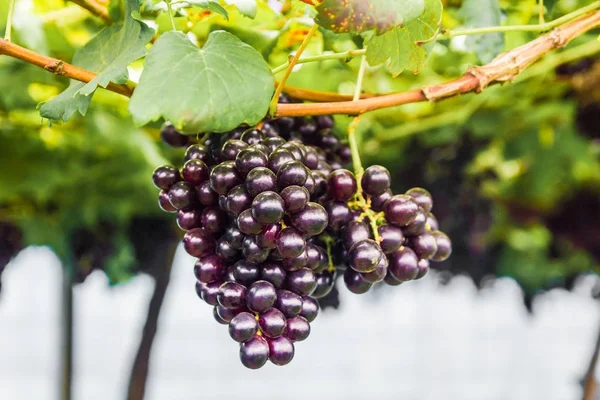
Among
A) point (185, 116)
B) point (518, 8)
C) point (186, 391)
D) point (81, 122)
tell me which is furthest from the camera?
point (186, 391)

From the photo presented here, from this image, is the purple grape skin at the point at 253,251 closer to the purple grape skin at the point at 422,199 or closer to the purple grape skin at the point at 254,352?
the purple grape skin at the point at 254,352

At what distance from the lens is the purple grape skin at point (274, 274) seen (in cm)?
42

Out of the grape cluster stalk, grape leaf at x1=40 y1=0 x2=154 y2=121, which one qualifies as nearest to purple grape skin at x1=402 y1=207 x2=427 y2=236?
the grape cluster stalk

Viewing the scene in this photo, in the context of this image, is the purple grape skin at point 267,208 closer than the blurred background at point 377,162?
Yes

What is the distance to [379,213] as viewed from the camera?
0.47 m

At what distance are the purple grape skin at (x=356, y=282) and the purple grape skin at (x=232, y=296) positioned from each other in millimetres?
99

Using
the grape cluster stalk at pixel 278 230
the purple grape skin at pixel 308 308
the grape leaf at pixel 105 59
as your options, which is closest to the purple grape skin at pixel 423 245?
the grape cluster stalk at pixel 278 230

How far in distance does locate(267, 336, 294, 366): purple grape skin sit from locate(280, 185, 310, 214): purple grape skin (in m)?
0.09

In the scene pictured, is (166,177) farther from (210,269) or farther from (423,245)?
(423,245)

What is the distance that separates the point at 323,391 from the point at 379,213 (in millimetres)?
4848

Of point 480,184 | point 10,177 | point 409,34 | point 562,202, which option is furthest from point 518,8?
point 10,177

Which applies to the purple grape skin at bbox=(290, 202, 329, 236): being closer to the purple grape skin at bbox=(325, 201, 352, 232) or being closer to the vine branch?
the purple grape skin at bbox=(325, 201, 352, 232)

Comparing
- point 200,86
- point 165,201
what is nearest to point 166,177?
point 165,201

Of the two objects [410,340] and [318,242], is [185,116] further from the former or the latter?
[410,340]
